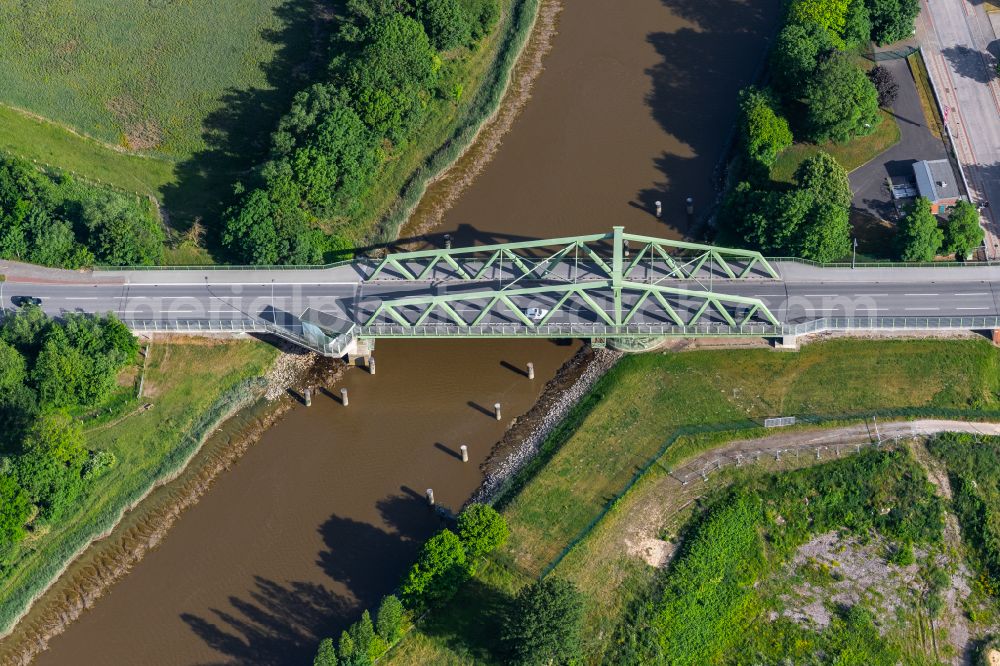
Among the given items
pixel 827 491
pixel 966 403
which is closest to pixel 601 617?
pixel 827 491

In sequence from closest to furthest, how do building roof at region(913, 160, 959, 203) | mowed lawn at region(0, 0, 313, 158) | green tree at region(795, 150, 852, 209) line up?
green tree at region(795, 150, 852, 209) → building roof at region(913, 160, 959, 203) → mowed lawn at region(0, 0, 313, 158)

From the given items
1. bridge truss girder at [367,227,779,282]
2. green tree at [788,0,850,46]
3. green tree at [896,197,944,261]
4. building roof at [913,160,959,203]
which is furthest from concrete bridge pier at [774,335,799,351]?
green tree at [788,0,850,46]

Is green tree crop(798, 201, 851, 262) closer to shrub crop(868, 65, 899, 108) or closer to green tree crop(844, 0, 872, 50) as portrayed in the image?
shrub crop(868, 65, 899, 108)

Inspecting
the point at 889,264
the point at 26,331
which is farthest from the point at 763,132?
the point at 26,331

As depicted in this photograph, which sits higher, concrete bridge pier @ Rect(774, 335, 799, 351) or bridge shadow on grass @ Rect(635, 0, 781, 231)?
bridge shadow on grass @ Rect(635, 0, 781, 231)

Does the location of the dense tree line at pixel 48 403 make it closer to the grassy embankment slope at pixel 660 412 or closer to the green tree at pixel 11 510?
the green tree at pixel 11 510

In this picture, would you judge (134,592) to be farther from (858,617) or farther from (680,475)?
(858,617)
